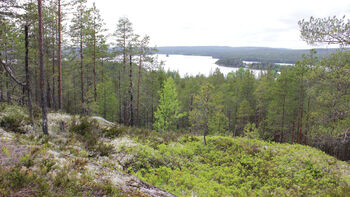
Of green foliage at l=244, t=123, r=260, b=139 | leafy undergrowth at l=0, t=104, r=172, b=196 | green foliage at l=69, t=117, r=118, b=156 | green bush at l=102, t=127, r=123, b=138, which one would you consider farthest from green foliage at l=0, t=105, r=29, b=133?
green foliage at l=244, t=123, r=260, b=139

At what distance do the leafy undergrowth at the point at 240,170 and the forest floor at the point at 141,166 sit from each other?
0.04 meters

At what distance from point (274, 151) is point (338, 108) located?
15.1 feet

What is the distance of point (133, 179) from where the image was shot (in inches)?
241

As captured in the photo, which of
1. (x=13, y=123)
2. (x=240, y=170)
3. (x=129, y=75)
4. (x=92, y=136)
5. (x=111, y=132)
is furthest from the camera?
(x=129, y=75)

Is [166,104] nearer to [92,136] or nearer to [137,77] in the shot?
[137,77]

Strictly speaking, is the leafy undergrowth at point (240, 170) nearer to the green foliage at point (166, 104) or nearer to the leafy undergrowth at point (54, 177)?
the leafy undergrowth at point (54, 177)

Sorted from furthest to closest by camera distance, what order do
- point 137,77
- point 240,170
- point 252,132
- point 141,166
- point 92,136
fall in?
1. point 137,77
2. point 252,132
3. point 240,170
4. point 92,136
5. point 141,166

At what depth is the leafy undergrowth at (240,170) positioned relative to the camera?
800cm

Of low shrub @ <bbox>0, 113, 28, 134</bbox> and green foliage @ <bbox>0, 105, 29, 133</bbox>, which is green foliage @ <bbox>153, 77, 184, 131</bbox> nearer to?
green foliage @ <bbox>0, 105, 29, 133</bbox>

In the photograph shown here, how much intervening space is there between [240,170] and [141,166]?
5.74 m

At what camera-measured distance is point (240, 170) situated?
1075cm

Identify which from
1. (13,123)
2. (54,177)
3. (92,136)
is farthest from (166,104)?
(54,177)

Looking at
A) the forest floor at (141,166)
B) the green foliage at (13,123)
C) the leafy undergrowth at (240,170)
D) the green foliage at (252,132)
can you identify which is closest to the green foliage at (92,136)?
the forest floor at (141,166)

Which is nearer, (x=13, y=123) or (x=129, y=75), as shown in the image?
(x=13, y=123)
